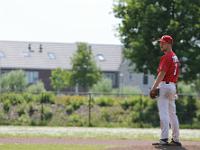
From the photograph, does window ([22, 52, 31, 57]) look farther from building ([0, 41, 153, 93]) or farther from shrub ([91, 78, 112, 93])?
shrub ([91, 78, 112, 93])

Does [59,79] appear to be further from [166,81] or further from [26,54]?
[166,81]

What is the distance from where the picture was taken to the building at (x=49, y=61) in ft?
325

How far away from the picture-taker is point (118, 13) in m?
31.4

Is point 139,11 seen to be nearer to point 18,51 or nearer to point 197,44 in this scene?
point 197,44

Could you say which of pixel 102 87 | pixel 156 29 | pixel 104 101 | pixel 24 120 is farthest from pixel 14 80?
pixel 24 120

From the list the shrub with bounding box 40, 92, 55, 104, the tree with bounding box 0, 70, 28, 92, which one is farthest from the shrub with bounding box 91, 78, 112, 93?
the shrub with bounding box 40, 92, 55, 104

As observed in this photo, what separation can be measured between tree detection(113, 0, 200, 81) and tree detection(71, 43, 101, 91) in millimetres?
43198

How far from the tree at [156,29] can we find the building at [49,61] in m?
67.0

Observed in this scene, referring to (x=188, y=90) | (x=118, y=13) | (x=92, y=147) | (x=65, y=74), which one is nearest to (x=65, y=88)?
(x=65, y=74)

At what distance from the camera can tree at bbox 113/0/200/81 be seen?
30156 mm

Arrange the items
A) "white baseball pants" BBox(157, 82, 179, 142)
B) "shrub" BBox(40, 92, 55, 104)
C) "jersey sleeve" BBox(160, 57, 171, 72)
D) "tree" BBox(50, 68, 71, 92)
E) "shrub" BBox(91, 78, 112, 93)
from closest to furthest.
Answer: "jersey sleeve" BBox(160, 57, 171, 72), "white baseball pants" BBox(157, 82, 179, 142), "shrub" BBox(40, 92, 55, 104), "shrub" BBox(91, 78, 112, 93), "tree" BBox(50, 68, 71, 92)

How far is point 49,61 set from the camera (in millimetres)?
101250

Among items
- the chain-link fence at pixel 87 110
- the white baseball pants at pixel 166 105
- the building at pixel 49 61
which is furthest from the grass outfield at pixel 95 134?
the building at pixel 49 61

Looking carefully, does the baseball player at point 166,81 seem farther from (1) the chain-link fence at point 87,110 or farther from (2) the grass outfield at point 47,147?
(1) the chain-link fence at point 87,110
